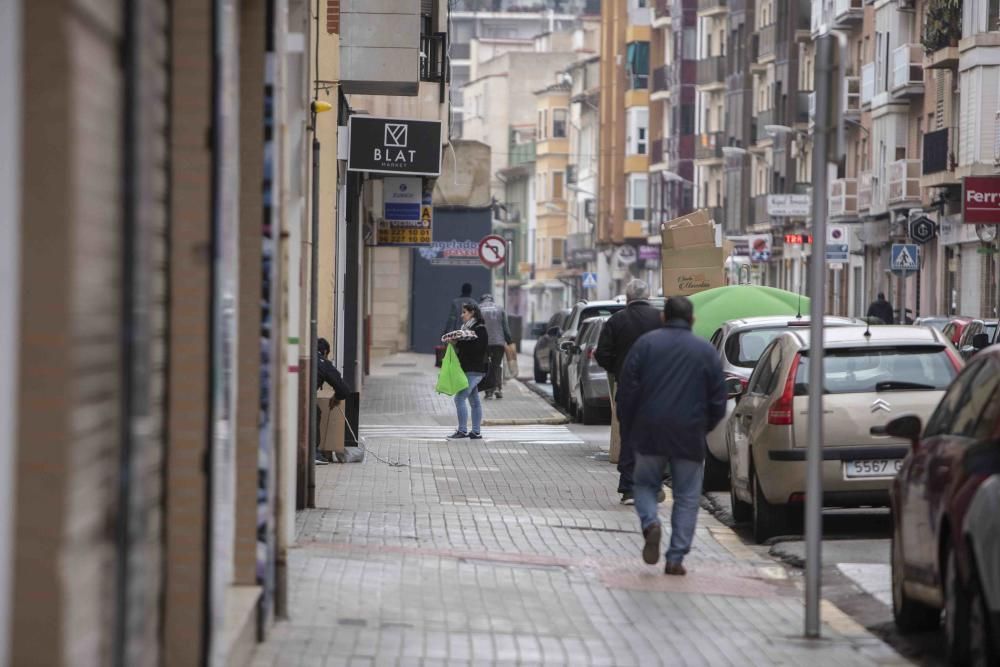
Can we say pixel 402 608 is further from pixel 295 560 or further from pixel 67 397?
pixel 67 397

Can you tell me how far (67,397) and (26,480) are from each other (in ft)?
0.62

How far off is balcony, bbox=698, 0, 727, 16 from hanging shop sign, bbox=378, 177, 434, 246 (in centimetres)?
5759

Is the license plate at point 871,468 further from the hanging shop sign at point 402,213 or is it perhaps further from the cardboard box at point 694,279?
the hanging shop sign at point 402,213

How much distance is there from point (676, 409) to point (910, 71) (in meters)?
52.7

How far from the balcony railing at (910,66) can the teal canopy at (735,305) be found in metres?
39.1

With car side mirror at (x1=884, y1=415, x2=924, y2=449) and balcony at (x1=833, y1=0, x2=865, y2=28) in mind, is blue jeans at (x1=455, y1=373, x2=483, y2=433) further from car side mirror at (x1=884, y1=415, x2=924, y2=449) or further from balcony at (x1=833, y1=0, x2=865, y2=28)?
balcony at (x1=833, y1=0, x2=865, y2=28)

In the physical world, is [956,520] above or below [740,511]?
above

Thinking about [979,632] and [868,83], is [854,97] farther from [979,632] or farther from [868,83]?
[979,632]

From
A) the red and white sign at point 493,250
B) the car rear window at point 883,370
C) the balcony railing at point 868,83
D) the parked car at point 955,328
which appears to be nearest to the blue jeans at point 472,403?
the parked car at point 955,328

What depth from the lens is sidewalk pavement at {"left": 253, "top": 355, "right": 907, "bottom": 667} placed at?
8875 millimetres

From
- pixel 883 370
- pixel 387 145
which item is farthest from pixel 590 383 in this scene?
pixel 883 370

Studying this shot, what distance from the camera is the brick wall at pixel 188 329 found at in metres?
6.18

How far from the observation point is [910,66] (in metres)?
62.6

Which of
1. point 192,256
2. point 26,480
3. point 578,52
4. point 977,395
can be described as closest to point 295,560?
point 977,395
